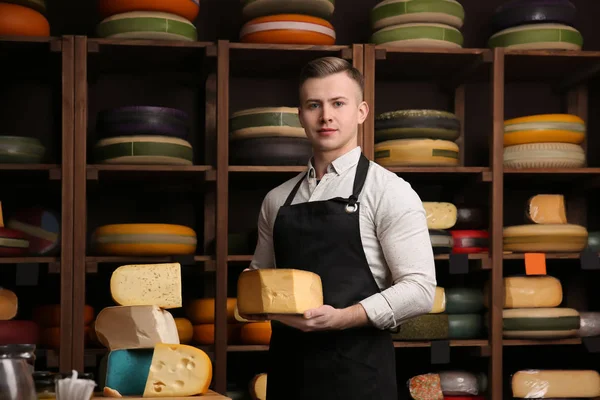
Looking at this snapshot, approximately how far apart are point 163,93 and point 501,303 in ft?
5.17

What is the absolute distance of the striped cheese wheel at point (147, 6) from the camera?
10.1 feet

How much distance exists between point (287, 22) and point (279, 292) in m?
1.61

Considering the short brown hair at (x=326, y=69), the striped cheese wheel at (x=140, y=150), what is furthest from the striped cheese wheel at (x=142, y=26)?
the short brown hair at (x=326, y=69)

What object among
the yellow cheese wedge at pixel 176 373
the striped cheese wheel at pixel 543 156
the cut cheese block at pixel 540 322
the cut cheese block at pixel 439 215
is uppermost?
the striped cheese wheel at pixel 543 156

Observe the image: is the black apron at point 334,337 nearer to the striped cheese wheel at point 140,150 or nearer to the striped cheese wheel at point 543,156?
the striped cheese wheel at point 140,150

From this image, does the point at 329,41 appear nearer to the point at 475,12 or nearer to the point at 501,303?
the point at 475,12

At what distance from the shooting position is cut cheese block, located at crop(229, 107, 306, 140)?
3.10 meters

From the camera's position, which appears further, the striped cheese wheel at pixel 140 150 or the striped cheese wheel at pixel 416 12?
the striped cheese wheel at pixel 416 12

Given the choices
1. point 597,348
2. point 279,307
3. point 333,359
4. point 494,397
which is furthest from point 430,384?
point 279,307

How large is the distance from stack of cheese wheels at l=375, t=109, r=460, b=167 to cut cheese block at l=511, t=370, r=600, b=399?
2.73 feet

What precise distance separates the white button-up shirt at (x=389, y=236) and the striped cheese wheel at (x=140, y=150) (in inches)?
42.4

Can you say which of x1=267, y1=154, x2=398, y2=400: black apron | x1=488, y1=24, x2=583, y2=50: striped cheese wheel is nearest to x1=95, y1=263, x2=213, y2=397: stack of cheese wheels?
x1=267, y1=154, x2=398, y2=400: black apron

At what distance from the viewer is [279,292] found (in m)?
1.77

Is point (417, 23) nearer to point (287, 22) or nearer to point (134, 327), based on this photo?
point (287, 22)
